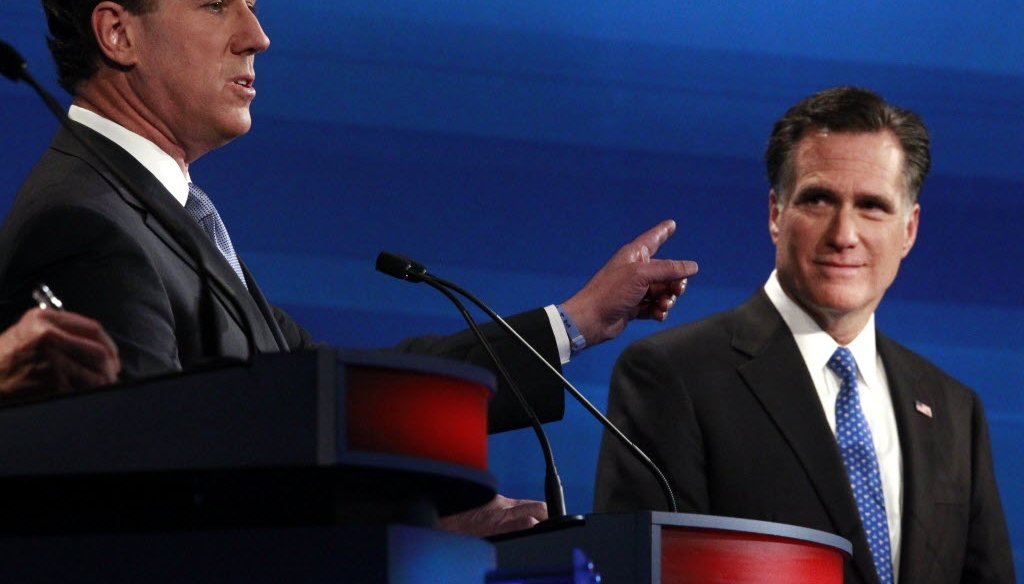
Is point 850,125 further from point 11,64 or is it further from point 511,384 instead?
point 11,64

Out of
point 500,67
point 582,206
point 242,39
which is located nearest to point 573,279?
point 582,206

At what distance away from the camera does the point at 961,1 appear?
335 centimetres

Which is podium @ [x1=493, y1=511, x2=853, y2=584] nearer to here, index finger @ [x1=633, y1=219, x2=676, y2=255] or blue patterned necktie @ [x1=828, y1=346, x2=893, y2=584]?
index finger @ [x1=633, y1=219, x2=676, y2=255]

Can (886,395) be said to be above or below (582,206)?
below

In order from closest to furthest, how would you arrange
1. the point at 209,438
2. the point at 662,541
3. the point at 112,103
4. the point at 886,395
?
the point at 209,438, the point at 662,541, the point at 112,103, the point at 886,395

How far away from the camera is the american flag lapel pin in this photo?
2.65m

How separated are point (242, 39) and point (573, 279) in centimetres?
134

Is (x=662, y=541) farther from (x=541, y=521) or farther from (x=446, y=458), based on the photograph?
(x=446, y=458)

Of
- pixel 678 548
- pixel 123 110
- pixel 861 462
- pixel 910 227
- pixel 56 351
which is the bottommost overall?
pixel 678 548

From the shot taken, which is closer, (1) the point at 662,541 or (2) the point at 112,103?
(1) the point at 662,541

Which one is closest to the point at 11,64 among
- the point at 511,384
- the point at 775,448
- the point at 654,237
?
the point at 511,384

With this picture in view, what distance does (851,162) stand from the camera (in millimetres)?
2738

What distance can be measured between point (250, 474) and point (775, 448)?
1712 millimetres

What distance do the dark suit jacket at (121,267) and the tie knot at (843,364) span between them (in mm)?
1305
